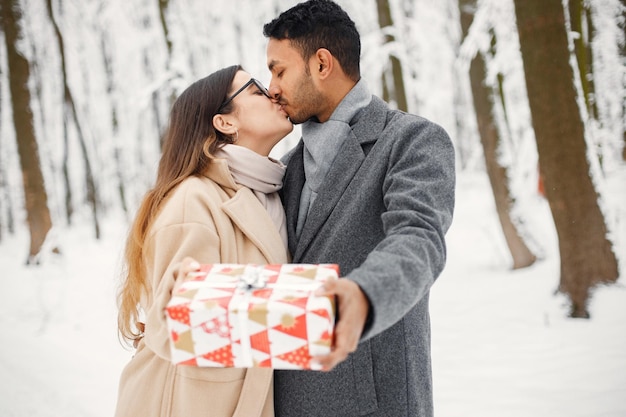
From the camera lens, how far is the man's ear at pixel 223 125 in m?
2.07

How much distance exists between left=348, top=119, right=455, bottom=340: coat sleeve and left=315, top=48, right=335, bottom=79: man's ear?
41cm

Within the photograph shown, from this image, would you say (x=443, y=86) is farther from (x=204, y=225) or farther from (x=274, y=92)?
(x=204, y=225)

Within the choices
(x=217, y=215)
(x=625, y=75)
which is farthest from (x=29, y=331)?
(x=625, y=75)

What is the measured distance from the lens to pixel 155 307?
144 cm

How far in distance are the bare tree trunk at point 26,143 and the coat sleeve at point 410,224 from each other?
37.0 feet

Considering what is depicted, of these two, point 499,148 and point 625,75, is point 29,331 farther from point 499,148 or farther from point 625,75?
point 625,75

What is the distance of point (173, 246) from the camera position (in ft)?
5.20

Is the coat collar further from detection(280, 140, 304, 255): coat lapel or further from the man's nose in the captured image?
the man's nose

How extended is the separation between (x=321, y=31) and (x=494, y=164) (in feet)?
20.7

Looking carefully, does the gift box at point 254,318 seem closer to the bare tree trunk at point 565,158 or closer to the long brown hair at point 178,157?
the long brown hair at point 178,157

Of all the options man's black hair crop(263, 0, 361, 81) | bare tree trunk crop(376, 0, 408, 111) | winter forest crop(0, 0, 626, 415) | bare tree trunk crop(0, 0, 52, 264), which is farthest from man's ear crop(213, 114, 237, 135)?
bare tree trunk crop(0, 0, 52, 264)

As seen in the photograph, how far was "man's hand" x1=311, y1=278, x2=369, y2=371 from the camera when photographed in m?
1.06

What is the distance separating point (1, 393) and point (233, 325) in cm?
440

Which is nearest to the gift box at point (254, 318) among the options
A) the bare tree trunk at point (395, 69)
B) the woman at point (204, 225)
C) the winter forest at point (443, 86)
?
the woman at point (204, 225)
